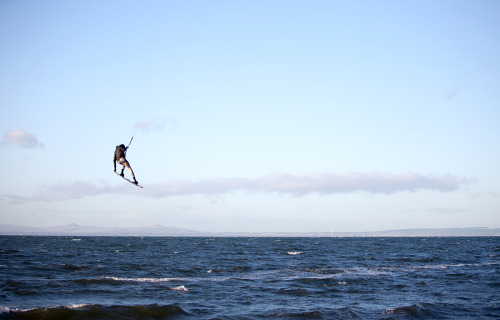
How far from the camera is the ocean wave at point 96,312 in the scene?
1550 centimetres

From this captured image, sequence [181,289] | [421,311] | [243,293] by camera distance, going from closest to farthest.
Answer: [421,311], [243,293], [181,289]

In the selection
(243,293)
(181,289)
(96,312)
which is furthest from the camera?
(181,289)

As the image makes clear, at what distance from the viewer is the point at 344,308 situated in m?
17.5

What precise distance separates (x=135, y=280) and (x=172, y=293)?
5.36 metres

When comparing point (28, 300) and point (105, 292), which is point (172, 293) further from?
point (28, 300)

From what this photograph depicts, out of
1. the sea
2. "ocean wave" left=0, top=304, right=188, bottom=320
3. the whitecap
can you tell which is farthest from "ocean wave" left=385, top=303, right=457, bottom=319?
the whitecap

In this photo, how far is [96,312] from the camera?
16.1 metres

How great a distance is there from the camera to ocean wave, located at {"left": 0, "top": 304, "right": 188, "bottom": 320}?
15.5m

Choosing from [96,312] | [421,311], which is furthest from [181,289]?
[421,311]

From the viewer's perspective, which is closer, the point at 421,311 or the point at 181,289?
the point at 421,311

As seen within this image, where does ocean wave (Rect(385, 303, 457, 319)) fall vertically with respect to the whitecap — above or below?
below

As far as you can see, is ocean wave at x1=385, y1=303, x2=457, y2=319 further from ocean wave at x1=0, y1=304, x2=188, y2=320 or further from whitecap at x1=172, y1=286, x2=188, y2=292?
whitecap at x1=172, y1=286, x2=188, y2=292

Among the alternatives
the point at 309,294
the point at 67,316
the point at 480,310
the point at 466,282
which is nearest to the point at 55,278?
the point at 67,316

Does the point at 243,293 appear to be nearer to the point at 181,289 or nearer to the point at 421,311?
the point at 181,289
